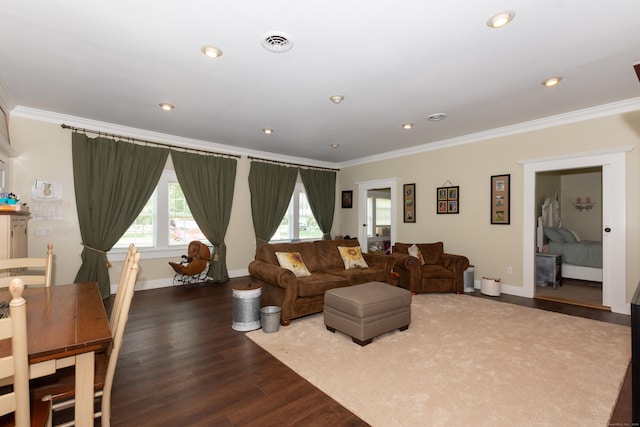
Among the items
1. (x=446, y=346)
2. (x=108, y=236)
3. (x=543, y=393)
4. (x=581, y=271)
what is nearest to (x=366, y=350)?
(x=446, y=346)

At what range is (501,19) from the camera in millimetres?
2195

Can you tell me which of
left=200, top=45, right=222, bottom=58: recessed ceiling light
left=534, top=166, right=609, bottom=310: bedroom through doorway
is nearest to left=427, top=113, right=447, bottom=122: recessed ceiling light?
left=534, top=166, right=609, bottom=310: bedroom through doorway

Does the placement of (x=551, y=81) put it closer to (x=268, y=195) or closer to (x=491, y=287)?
(x=491, y=287)

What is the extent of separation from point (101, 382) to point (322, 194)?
6.27m

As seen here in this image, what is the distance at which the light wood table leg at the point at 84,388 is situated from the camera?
4.29 ft

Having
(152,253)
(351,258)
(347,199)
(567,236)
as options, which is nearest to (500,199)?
(567,236)

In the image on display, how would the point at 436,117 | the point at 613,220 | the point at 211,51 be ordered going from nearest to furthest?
1. the point at 211,51
2. the point at 613,220
3. the point at 436,117

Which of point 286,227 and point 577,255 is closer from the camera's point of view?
point 577,255

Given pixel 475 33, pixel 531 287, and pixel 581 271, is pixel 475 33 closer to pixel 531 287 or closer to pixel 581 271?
pixel 531 287

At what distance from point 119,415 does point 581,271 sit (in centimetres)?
729

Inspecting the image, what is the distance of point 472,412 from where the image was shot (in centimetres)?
197

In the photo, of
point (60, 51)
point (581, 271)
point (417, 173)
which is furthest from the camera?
point (417, 173)

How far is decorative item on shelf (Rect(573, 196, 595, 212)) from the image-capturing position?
7148mm

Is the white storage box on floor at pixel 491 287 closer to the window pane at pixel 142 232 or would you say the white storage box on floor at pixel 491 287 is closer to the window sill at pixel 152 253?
the window sill at pixel 152 253
